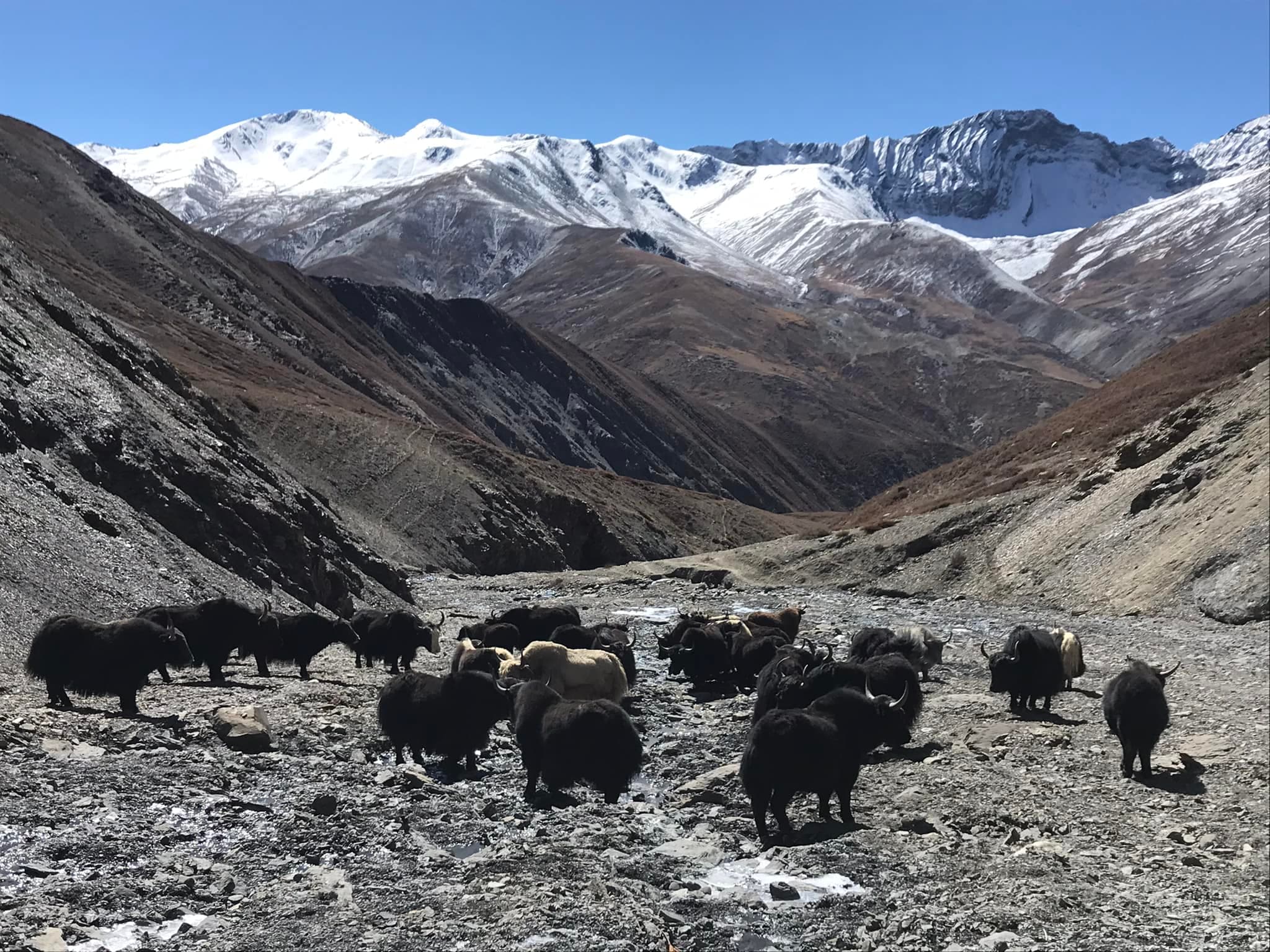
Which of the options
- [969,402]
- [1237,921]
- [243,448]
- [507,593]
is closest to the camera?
[1237,921]

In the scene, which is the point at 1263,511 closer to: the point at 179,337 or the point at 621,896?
the point at 621,896

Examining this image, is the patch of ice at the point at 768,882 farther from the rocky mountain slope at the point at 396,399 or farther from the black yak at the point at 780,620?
the rocky mountain slope at the point at 396,399

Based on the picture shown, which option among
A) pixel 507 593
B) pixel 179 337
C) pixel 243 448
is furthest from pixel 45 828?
pixel 179 337

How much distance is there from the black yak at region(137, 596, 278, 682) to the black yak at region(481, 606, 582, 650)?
5.69 meters

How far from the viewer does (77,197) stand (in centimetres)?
10131

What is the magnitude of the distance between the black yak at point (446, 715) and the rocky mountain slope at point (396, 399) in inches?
632

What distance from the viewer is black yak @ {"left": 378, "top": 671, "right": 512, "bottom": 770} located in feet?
39.7

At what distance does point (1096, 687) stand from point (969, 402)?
18163 centimetres

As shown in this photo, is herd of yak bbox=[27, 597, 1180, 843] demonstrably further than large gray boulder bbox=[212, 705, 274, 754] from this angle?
No

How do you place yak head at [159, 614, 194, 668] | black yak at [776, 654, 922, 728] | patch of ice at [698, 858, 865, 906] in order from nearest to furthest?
patch of ice at [698, 858, 865, 906] < black yak at [776, 654, 922, 728] < yak head at [159, 614, 194, 668]

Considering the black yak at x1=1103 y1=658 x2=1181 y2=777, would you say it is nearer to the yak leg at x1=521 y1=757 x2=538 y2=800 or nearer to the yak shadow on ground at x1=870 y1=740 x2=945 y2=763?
the yak shadow on ground at x1=870 y1=740 x2=945 y2=763

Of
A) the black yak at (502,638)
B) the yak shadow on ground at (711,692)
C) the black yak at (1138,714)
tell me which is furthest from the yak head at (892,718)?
the black yak at (502,638)

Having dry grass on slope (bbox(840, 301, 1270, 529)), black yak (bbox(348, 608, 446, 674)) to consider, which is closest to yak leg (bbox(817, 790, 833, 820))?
black yak (bbox(348, 608, 446, 674))

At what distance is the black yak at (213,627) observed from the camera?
15.8m
